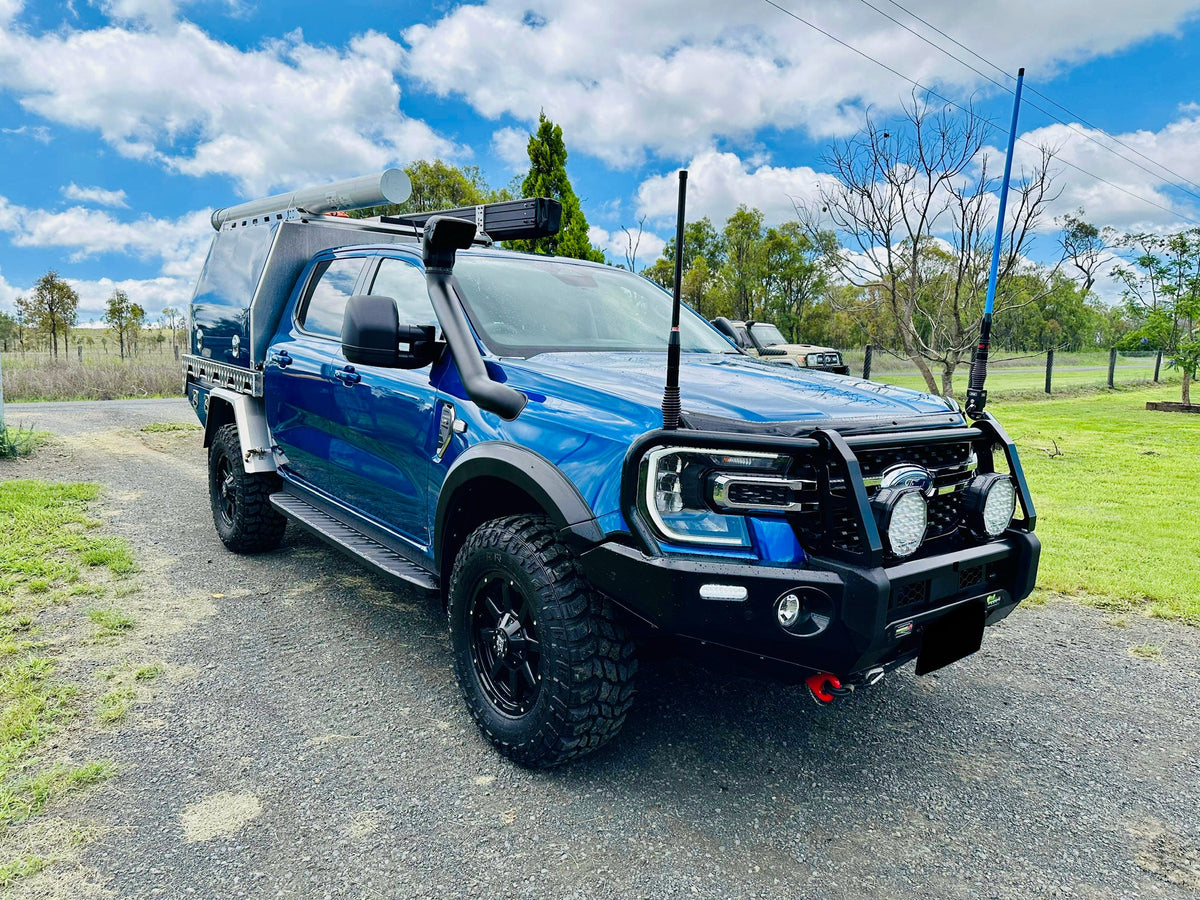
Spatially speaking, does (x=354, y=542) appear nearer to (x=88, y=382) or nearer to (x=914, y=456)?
(x=914, y=456)

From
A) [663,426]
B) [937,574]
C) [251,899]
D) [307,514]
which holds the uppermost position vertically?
[663,426]

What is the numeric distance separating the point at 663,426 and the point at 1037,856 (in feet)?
5.59

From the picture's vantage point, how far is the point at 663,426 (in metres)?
2.34

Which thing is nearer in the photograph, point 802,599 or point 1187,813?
point 802,599

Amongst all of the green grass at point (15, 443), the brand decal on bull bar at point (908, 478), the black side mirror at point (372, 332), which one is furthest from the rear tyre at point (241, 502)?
the green grass at point (15, 443)

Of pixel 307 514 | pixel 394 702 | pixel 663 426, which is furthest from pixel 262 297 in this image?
pixel 663 426

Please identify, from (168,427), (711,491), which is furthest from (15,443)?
(711,491)

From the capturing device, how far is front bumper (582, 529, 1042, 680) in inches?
88.2

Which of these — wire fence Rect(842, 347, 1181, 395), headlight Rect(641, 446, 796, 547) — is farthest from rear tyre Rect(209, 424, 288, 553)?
wire fence Rect(842, 347, 1181, 395)

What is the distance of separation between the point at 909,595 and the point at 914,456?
0.51m

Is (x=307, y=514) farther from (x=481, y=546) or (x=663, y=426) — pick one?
(x=663, y=426)

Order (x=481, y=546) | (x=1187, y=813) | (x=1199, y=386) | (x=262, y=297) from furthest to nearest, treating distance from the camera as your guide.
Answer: (x=1199, y=386) < (x=262, y=297) < (x=481, y=546) < (x=1187, y=813)

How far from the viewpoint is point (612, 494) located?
7.93ft

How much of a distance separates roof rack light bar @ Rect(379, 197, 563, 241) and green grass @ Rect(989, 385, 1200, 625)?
3.70 meters
